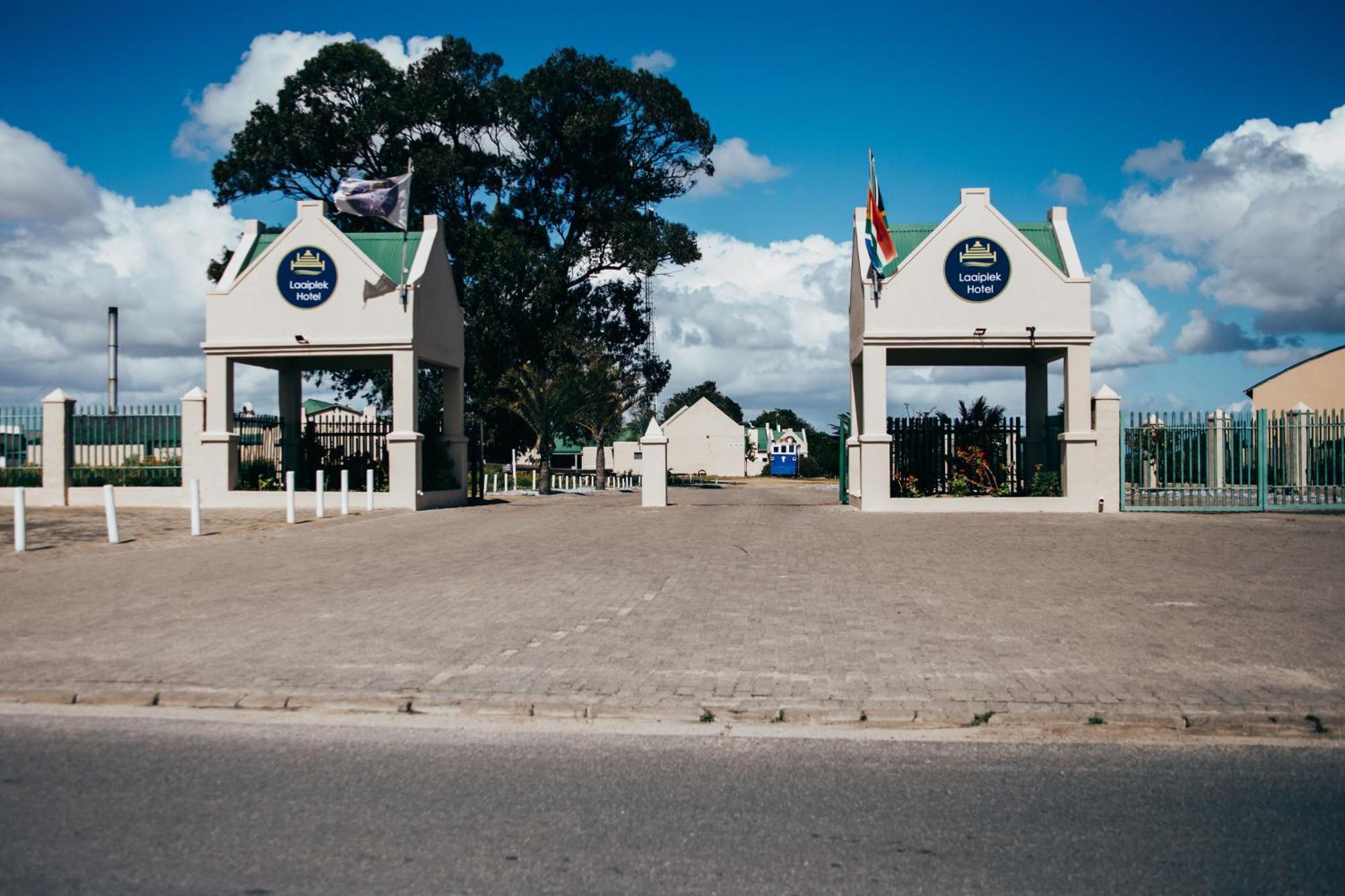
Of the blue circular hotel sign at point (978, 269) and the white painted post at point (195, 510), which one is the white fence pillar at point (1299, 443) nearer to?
the blue circular hotel sign at point (978, 269)

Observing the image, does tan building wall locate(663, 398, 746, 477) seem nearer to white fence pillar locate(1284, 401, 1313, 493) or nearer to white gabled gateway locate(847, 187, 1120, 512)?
white gabled gateway locate(847, 187, 1120, 512)

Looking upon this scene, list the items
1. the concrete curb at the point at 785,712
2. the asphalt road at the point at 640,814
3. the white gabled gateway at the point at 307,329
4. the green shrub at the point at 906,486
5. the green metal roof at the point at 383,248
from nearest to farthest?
1. the asphalt road at the point at 640,814
2. the concrete curb at the point at 785,712
3. the green shrub at the point at 906,486
4. the white gabled gateway at the point at 307,329
5. the green metal roof at the point at 383,248

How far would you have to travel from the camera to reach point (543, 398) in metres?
40.7

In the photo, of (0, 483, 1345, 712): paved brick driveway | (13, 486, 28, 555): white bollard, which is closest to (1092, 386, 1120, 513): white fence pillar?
(0, 483, 1345, 712): paved brick driveway

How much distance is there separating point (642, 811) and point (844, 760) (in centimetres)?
135

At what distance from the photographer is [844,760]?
19.1 ft

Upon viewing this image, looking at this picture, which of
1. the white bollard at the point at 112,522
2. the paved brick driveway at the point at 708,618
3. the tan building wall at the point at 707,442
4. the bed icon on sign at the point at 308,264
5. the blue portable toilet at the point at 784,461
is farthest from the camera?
the tan building wall at the point at 707,442

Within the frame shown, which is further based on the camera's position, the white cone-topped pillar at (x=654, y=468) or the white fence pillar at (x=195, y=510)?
the white cone-topped pillar at (x=654, y=468)

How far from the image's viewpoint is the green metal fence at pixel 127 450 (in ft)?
84.3

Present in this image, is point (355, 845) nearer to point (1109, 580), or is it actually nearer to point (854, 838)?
point (854, 838)

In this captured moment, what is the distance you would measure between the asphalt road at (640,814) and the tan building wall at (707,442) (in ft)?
287

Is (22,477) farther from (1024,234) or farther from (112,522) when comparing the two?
(1024,234)

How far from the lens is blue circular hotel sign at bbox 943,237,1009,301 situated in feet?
76.3

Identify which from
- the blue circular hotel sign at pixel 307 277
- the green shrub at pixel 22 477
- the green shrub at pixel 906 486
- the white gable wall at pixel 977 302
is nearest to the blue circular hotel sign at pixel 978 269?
the white gable wall at pixel 977 302
